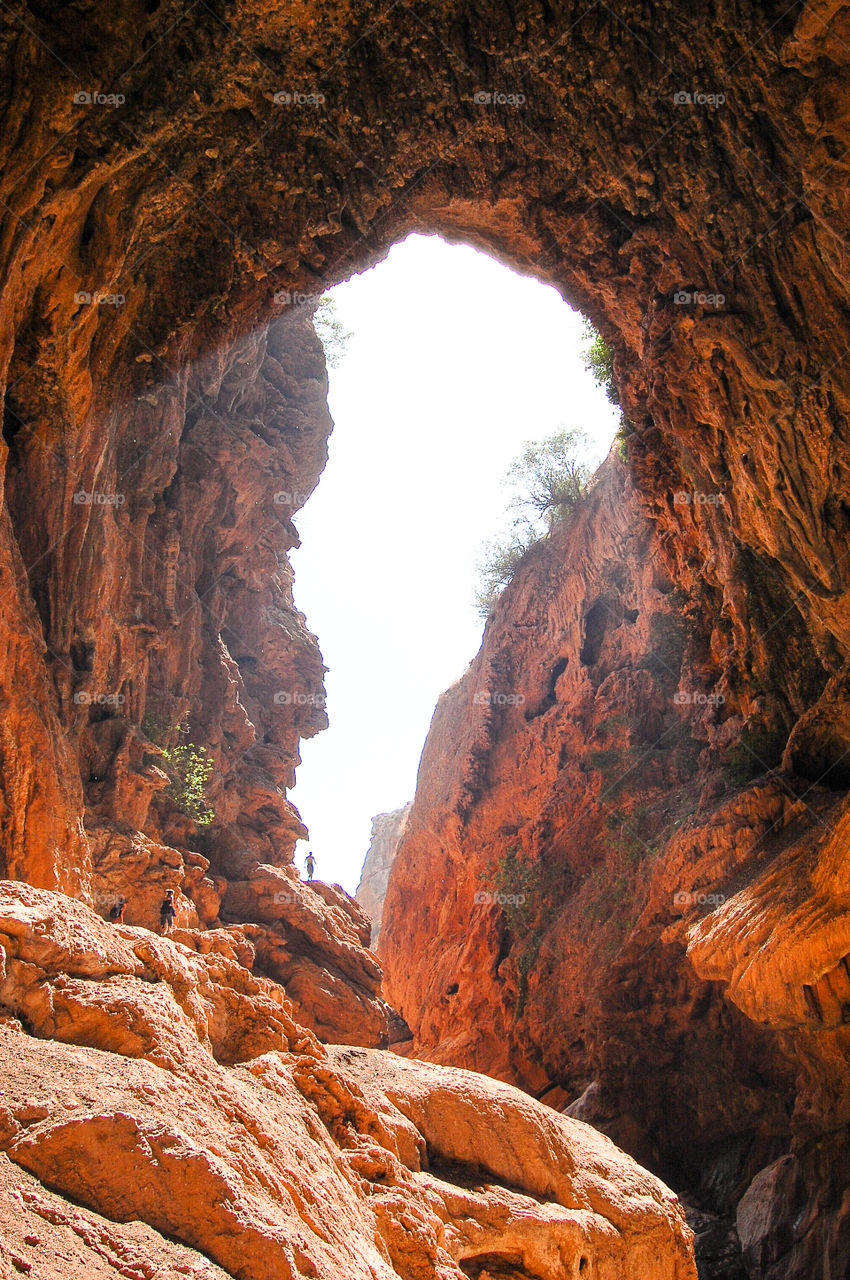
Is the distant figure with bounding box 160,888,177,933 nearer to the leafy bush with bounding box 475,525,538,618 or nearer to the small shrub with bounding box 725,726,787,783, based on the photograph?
the small shrub with bounding box 725,726,787,783

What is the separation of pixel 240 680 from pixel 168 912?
816 centimetres

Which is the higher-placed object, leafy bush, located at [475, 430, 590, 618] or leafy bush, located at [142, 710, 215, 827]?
leafy bush, located at [475, 430, 590, 618]

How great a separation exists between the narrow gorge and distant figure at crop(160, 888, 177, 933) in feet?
0.80

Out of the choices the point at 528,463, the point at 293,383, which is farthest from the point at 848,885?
the point at 528,463

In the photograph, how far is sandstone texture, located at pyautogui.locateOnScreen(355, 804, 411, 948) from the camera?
47.0 meters

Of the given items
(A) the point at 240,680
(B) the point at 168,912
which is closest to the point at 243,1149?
(B) the point at 168,912

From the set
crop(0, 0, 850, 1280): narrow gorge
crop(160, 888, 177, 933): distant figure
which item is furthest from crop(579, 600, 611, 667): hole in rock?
crop(160, 888, 177, 933): distant figure

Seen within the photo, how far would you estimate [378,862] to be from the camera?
4922 centimetres

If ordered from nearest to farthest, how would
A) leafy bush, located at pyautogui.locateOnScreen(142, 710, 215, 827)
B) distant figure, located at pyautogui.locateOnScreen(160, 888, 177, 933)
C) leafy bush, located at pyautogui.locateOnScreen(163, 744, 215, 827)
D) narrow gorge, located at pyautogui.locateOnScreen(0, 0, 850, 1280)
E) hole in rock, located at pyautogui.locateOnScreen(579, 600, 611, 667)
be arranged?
narrow gorge, located at pyautogui.locateOnScreen(0, 0, 850, 1280) < distant figure, located at pyautogui.locateOnScreen(160, 888, 177, 933) < leafy bush, located at pyautogui.locateOnScreen(142, 710, 215, 827) < leafy bush, located at pyautogui.locateOnScreen(163, 744, 215, 827) < hole in rock, located at pyautogui.locateOnScreen(579, 600, 611, 667)

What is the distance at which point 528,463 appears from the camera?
29688 mm

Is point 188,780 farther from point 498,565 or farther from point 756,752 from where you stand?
point 498,565

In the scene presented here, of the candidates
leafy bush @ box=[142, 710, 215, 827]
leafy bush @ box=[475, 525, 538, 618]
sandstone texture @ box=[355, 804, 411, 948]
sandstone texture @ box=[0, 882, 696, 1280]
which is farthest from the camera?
sandstone texture @ box=[355, 804, 411, 948]

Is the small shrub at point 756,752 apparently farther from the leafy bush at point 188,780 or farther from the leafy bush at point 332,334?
the leafy bush at point 332,334

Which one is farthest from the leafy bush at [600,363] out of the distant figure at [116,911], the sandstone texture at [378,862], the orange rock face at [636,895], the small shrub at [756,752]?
the sandstone texture at [378,862]
